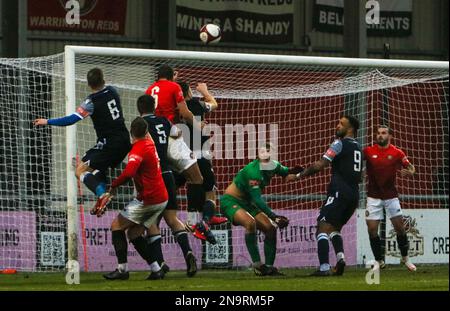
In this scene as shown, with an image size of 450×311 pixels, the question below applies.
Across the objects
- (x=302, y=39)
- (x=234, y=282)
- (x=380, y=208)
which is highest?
(x=302, y=39)

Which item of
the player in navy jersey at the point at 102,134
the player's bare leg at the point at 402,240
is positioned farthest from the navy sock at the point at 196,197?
the player's bare leg at the point at 402,240

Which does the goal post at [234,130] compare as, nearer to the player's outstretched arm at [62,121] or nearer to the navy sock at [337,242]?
the player's outstretched arm at [62,121]

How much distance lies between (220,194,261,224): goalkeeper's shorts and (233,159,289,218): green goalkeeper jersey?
3.4 inches

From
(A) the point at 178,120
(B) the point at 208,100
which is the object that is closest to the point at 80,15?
(B) the point at 208,100

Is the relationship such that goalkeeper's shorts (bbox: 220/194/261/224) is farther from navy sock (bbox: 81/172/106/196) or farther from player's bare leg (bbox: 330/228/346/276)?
navy sock (bbox: 81/172/106/196)

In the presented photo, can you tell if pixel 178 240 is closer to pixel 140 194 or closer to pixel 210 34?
pixel 140 194

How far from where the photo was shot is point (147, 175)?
1534 centimetres

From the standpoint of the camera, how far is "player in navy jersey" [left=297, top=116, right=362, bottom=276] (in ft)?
55.6

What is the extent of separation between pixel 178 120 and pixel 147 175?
1800 millimetres

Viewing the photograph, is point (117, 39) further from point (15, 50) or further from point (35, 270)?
point (35, 270)

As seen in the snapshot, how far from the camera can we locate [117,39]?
24.7m

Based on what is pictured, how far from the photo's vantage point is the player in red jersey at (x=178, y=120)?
16.5 meters

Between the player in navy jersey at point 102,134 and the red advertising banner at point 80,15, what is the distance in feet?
28.0

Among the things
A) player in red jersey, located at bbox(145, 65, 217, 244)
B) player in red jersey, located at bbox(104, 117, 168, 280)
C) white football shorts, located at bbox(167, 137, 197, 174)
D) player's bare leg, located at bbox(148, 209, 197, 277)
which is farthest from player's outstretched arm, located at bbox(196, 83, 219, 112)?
player in red jersey, located at bbox(104, 117, 168, 280)
